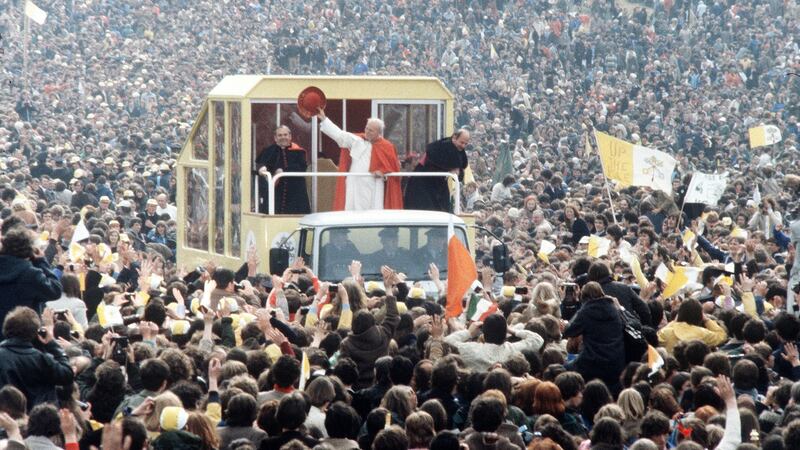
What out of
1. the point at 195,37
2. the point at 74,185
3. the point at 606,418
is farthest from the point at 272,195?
the point at 195,37

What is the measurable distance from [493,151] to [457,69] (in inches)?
426

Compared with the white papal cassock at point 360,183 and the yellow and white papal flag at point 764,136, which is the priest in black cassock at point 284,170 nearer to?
the white papal cassock at point 360,183

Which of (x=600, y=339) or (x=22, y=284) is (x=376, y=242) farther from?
(x=22, y=284)

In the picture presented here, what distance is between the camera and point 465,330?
11.8 metres

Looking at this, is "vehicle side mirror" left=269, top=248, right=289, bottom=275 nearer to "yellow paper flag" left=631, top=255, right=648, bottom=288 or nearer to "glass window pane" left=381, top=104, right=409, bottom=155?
"yellow paper flag" left=631, top=255, right=648, bottom=288

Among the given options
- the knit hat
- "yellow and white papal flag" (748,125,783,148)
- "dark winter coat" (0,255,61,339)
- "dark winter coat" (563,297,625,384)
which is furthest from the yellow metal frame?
"yellow and white papal flag" (748,125,783,148)

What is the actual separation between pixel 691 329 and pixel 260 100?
6664mm

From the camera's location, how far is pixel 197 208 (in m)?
18.7

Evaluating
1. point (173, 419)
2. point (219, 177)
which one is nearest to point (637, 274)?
point (219, 177)

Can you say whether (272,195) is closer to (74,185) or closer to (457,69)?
(74,185)

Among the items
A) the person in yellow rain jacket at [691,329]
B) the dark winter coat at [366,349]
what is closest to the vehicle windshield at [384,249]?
the person in yellow rain jacket at [691,329]

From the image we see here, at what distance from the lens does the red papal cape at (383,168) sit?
56.4ft

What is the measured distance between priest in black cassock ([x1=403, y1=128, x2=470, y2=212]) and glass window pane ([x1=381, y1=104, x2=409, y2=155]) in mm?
656

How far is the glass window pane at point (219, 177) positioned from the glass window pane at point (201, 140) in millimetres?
209
